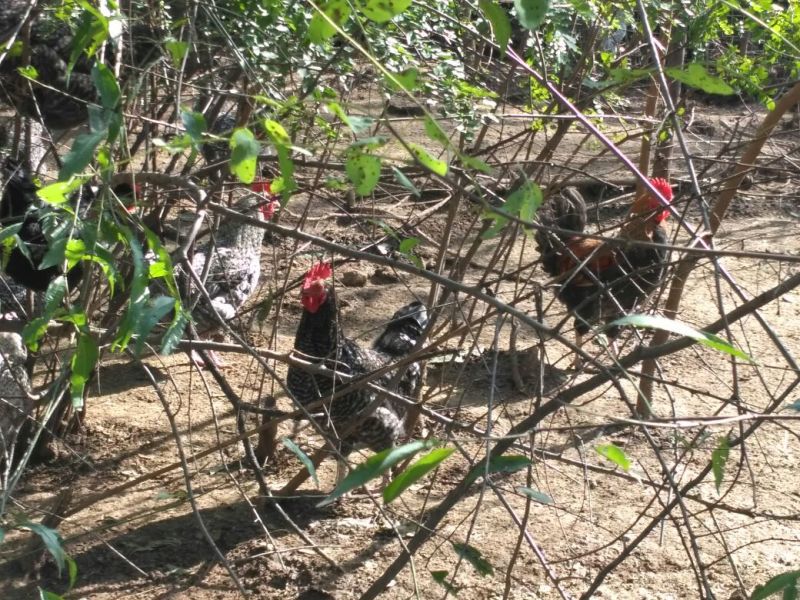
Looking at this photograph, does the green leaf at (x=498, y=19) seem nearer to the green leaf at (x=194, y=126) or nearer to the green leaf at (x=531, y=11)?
the green leaf at (x=531, y=11)

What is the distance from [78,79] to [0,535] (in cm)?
404

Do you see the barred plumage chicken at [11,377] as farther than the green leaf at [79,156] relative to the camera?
Yes

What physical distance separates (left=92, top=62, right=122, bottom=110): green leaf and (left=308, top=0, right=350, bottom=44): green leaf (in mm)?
313

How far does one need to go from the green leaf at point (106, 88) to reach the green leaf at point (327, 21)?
313 millimetres

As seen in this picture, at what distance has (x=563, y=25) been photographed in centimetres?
308

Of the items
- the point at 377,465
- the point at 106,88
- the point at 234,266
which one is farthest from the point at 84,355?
the point at 234,266

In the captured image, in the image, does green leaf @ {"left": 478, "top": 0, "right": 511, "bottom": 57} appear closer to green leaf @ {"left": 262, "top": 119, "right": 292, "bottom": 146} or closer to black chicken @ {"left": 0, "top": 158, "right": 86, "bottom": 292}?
green leaf @ {"left": 262, "top": 119, "right": 292, "bottom": 146}

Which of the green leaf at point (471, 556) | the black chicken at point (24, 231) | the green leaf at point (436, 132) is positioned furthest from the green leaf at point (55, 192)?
the black chicken at point (24, 231)

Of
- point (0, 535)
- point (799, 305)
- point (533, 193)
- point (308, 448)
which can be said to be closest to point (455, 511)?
point (308, 448)

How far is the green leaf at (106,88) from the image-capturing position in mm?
1462

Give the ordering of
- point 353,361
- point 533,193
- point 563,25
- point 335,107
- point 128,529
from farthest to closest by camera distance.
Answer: point 353,361 < point 128,529 < point 563,25 < point 533,193 < point 335,107

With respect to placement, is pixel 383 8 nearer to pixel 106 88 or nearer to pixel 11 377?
pixel 106 88

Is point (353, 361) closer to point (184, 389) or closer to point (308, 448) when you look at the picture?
point (308, 448)

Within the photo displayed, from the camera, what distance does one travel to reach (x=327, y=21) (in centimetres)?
139
